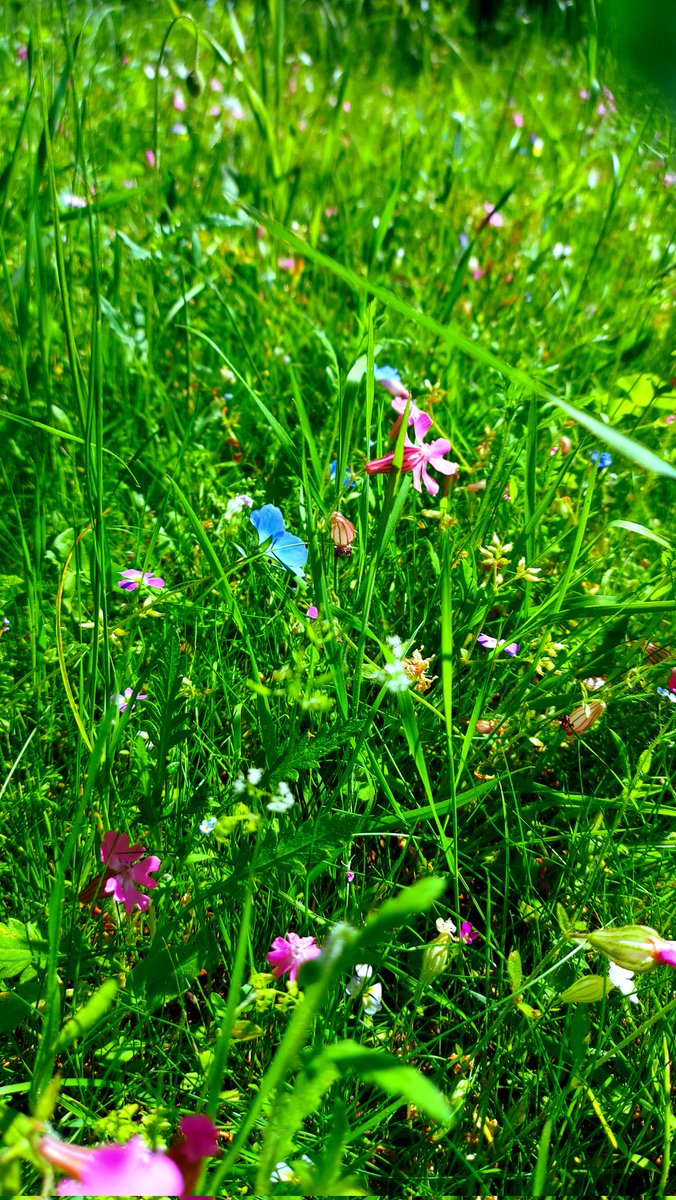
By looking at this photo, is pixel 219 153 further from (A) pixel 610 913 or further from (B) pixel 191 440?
(A) pixel 610 913

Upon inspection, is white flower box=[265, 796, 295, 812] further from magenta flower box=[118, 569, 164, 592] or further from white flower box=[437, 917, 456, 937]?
magenta flower box=[118, 569, 164, 592]

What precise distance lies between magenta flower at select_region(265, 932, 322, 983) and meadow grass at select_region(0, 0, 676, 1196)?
28 millimetres

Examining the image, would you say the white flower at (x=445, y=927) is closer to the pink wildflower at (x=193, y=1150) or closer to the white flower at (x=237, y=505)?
the pink wildflower at (x=193, y=1150)

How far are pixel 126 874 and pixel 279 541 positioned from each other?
0.42 m

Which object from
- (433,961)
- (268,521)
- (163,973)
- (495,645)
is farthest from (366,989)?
(268,521)

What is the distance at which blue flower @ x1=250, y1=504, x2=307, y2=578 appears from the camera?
104cm

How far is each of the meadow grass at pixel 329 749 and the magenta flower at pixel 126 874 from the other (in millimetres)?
22

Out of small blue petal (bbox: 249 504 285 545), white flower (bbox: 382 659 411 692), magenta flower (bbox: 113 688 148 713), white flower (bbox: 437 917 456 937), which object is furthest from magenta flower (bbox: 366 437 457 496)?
white flower (bbox: 437 917 456 937)

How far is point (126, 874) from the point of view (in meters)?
0.84

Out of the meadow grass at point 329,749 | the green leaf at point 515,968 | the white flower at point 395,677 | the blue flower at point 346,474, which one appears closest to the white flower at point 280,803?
the meadow grass at point 329,749

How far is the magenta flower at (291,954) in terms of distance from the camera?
79cm

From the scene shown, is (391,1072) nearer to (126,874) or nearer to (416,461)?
(126,874)

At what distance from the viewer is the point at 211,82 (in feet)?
10.3

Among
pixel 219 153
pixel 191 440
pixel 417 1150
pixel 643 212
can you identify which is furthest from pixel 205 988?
pixel 643 212
